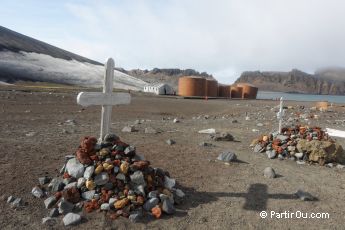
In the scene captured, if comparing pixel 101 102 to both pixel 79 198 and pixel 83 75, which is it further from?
pixel 83 75

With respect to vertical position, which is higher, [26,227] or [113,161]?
[113,161]

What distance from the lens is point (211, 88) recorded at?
70375mm

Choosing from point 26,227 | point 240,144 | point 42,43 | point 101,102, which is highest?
point 42,43

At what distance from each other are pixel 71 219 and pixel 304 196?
4056 millimetres

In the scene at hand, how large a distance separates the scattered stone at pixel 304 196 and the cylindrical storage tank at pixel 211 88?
203ft

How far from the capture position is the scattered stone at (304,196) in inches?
291

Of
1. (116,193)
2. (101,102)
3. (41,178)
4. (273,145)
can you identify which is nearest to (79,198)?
(116,193)

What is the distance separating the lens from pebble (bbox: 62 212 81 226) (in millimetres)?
6055

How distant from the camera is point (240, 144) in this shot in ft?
40.4

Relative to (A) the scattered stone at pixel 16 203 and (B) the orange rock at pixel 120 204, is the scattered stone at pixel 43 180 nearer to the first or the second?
(A) the scattered stone at pixel 16 203

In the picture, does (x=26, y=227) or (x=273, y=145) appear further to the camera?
(x=273, y=145)

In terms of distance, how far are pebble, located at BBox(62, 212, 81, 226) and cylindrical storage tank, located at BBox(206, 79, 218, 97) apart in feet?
209

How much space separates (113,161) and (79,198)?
84cm

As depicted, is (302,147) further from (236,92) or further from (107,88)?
(236,92)
